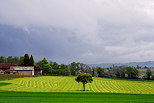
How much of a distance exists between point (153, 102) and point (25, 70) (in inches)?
3075

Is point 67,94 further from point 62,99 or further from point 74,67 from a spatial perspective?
point 74,67

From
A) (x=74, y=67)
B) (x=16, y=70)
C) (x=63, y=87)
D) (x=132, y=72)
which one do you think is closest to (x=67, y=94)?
(x=63, y=87)

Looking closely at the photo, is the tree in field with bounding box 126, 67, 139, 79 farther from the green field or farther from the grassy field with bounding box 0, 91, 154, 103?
the grassy field with bounding box 0, 91, 154, 103

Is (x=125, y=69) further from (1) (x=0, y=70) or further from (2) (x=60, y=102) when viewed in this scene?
(2) (x=60, y=102)

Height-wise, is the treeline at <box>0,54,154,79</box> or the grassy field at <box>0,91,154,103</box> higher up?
the treeline at <box>0,54,154,79</box>

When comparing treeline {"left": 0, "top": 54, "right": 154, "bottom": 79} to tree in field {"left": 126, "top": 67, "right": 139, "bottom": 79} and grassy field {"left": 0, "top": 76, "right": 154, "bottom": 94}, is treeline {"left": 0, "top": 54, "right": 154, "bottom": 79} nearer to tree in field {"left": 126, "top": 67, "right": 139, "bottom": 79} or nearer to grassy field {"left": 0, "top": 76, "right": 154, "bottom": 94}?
tree in field {"left": 126, "top": 67, "right": 139, "bottom": 79}

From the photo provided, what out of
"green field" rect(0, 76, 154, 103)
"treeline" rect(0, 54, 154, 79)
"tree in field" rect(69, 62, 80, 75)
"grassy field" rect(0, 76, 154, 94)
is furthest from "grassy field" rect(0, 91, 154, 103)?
"tree in field" rect(69, 62, 80, 75)

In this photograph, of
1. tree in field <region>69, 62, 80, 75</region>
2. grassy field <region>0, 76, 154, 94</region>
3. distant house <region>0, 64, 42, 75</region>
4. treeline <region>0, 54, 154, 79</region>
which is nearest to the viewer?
grassy field <region>0, 76, 154, 94</region>

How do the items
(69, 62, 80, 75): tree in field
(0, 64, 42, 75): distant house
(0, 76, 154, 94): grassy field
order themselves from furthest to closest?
(69, 62, 80, 75): tree in field < (0, 64, 42, 75): distant house < (0, 76, 154, 94): grassy field

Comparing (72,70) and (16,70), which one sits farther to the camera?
(72,70)

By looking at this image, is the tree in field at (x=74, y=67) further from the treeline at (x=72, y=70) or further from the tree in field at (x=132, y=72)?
the tree in field at (x=132, y=72)

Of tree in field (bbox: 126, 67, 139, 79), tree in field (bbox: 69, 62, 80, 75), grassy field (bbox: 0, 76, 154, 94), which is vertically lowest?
grassy field (bbox: 0, 76, 154, 94)

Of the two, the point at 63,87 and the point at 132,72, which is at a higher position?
the point at 132,72

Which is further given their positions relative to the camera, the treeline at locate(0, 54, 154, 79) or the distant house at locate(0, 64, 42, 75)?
the treeline at locate(0, 54, 154, 79)
